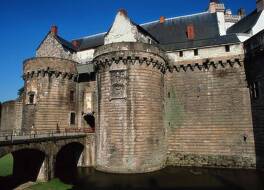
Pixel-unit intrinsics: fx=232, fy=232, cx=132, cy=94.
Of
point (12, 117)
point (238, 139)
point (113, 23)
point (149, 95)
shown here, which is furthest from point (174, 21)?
point (12, 117)

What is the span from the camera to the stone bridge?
1465cm

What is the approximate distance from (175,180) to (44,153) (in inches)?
374

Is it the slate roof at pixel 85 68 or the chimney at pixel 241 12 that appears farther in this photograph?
the chimney at pixel 241 12

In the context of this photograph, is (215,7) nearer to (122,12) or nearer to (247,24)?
(247,24)

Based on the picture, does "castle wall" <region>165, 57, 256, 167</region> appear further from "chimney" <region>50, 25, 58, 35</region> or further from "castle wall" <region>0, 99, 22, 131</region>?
"castle wall" <region>0, 99, 22, 131</region>

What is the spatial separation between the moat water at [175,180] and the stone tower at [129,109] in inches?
50.5

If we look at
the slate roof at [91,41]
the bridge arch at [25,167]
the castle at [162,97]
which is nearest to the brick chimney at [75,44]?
the slate roof at [91,41]

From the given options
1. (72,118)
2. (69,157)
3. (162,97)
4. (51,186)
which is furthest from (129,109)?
(72,118)

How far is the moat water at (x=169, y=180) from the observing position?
14.6 metres

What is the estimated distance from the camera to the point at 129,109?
62.3 feet

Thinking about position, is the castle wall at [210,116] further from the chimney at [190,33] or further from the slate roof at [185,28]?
the chimney at [190,33]

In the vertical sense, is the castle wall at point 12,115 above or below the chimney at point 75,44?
below

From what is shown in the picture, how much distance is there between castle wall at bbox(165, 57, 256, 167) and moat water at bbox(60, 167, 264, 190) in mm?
1652

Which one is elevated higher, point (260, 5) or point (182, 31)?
point (260, 5)
